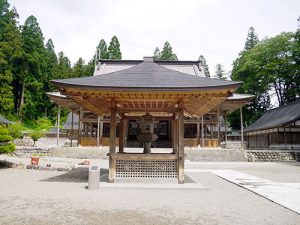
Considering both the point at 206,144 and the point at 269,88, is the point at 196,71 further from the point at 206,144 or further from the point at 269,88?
the point at 269,88

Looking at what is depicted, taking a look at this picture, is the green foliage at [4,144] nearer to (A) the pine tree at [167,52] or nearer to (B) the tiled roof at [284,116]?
(B) the tiled roof at [284,116]

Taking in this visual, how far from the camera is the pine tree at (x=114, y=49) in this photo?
51.6 metres

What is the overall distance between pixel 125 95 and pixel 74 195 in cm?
365

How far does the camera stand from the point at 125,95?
962cm

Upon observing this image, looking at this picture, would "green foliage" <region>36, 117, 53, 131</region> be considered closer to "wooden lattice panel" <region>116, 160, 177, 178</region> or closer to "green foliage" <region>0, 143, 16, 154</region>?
"green foliage" <region>0, 143, 16, 154</region>

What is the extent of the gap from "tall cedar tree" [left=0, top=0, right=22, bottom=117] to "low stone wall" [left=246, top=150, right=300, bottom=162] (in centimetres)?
3173

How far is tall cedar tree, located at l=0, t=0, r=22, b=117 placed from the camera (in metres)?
38.0

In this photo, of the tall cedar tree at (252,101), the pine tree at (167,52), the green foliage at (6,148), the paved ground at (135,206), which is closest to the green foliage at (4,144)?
the green foliage at (6,148)

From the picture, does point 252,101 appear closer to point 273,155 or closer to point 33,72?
point 273,155

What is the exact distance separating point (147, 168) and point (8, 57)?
40392mm

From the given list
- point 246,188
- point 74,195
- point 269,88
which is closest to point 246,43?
point 269,88

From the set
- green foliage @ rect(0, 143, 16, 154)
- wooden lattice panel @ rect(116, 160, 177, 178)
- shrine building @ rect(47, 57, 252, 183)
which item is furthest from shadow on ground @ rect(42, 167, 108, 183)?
green foliage @ rect(0, 143, 16, 154)

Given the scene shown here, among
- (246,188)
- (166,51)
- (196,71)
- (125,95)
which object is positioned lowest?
(246,188)

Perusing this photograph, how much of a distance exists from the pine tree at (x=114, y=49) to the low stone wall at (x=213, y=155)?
3322 centimetres
